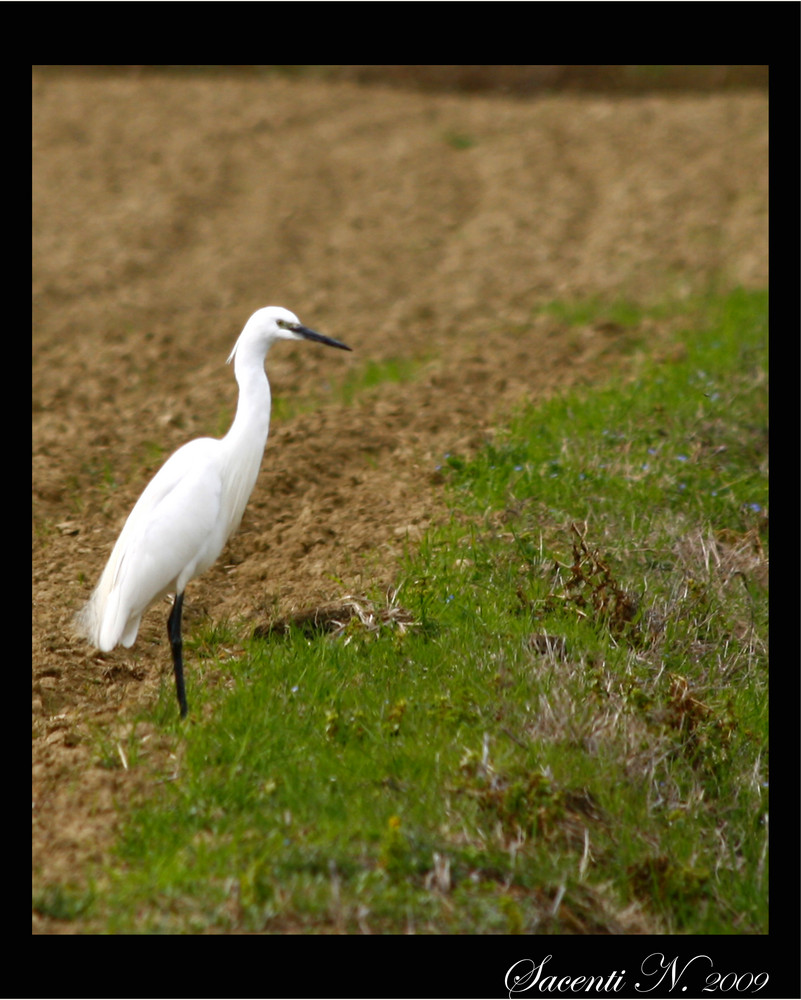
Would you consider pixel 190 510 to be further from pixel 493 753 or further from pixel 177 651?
pixel 493 753

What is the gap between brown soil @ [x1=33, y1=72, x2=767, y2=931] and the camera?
5566 mm

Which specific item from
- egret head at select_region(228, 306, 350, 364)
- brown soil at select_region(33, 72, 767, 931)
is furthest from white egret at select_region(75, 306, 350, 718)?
brown soil at select_region(33, 72, 767, 931)

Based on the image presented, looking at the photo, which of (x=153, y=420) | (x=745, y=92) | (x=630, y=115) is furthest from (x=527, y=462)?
(x=745, y=92)

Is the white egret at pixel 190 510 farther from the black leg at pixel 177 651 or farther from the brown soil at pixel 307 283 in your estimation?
the brown soil at pixel 307 283

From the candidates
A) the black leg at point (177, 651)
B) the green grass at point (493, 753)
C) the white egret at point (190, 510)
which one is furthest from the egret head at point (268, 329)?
the green grass at point (493, 753)

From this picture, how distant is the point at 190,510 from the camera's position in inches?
183

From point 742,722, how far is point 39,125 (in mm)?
12542

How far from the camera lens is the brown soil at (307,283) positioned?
219 inches

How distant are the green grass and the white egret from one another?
431 millimetres

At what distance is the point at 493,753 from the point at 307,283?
721 centimetres

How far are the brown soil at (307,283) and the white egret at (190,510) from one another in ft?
1.29

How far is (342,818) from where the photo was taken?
12.7ft

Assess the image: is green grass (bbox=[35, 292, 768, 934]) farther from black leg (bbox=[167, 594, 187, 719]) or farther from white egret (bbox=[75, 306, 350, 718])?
white egret (bbox=[75, 306, 350, 718])

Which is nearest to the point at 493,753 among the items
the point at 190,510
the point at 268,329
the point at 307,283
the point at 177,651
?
the point at 177,651
